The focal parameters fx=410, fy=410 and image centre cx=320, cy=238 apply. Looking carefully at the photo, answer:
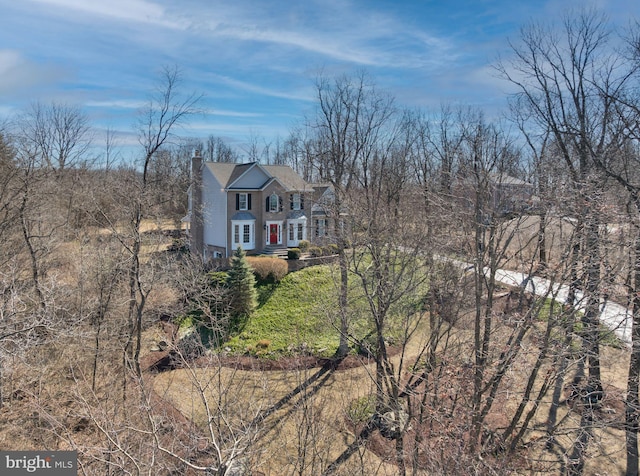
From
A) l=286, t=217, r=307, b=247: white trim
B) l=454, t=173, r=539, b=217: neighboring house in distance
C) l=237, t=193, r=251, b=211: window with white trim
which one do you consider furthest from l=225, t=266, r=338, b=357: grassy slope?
l=454, t=173, r=539, b=217: neighboring house in distance

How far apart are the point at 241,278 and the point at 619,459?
16133mm

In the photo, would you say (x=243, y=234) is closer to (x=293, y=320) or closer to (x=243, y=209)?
(x=243, y=209)

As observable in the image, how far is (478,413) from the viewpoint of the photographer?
892cm

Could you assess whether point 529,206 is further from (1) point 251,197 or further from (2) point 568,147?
(1) point 251,197

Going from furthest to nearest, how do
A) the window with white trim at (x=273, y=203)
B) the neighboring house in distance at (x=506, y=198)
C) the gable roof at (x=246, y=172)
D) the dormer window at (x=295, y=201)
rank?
the dormer window at (x=295, y=201) < the window with white trim at (x=273, y=203) < the gable roof at (x=246, y=172) < the neighboring house in distance at (x=506, y=198)

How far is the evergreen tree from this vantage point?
20703 mm

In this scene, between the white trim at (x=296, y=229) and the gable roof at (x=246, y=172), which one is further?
the white trim at (x=296, y=229)

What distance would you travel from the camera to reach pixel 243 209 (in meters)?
28.2

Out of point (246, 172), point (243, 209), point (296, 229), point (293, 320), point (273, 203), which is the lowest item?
point (293, 320)

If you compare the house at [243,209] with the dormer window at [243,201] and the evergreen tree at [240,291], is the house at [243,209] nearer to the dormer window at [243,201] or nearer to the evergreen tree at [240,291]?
the dormer window at [243,201]

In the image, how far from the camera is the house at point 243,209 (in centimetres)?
2766

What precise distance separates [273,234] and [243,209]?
2791 mm

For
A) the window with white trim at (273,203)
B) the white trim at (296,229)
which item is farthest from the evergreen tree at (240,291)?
the white trim at (296,229)

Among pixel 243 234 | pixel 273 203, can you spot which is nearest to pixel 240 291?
pixel 243 234
